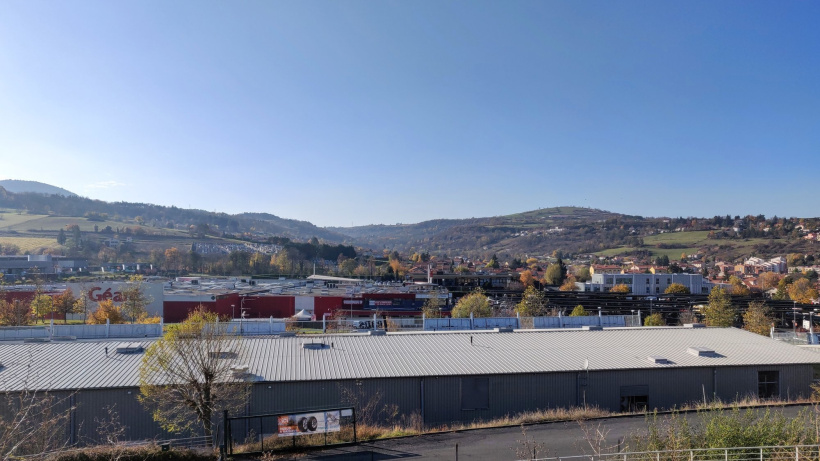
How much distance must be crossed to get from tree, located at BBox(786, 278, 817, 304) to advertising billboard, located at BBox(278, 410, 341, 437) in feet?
215

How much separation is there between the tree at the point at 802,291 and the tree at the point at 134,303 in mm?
67624

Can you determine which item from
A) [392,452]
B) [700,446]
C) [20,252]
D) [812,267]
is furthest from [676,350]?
[20,252]

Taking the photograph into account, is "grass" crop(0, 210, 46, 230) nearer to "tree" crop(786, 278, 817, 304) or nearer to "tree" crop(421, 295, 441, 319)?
"tree" crop(421, 295, 441, 319)

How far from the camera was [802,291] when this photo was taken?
69000mm

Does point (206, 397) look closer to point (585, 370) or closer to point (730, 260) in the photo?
point (585, 370)

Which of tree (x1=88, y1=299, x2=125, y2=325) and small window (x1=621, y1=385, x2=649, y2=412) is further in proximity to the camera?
tree (x1=88, y1=299, x2=125, y2=325)

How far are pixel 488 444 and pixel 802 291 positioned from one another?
72474 millimetres

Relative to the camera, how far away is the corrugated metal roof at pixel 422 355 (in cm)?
1808

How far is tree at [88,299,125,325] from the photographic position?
41.6m

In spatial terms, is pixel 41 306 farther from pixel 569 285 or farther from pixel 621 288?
pixel 569 285

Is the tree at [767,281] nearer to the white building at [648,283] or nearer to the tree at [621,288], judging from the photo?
the white building at [648,283]

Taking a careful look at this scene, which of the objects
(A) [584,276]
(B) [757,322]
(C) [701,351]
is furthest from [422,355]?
(A) [584,276]

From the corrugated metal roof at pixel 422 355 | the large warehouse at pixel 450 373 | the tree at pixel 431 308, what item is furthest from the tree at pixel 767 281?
the large warehouse at pixel 450 373

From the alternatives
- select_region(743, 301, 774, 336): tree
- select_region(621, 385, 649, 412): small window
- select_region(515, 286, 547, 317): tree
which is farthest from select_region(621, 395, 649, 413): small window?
select_region(515, 286, 547, 317): tree
